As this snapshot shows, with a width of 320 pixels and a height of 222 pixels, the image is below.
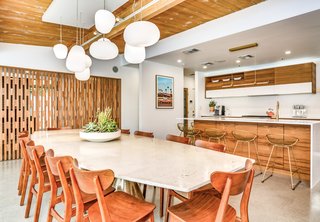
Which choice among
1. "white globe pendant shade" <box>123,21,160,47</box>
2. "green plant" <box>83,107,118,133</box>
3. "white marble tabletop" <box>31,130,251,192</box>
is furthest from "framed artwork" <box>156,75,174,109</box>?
"white globe pendant shade" <box>123,21,160,47</box>

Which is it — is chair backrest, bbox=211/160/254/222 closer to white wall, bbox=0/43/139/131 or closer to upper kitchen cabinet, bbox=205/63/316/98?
upper kitchen cabinet, bbox=205/63/316/98

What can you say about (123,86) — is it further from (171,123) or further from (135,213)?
(135,213)

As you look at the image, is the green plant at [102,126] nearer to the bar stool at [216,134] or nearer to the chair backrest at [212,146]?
the chair backrest at [212,146]

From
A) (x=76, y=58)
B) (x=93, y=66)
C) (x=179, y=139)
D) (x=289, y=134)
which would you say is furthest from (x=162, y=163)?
(x=93, y=66)

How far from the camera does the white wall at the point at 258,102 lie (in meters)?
5.45

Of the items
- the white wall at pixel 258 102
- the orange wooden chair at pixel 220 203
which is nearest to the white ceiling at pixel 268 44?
the white wall at pixel 258 102

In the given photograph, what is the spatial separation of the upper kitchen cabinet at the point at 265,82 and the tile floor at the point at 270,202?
2898 mm

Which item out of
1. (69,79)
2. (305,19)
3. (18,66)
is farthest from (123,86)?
(305,19)

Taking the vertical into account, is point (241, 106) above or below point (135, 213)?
above

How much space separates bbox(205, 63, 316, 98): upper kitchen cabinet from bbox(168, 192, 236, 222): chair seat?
5.10 m

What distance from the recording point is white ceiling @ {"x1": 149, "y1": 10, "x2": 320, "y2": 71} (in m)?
3.21

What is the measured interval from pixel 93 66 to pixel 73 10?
8.94ft

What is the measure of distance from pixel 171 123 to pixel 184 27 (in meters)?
3.07

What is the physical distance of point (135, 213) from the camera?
54.4 inches
